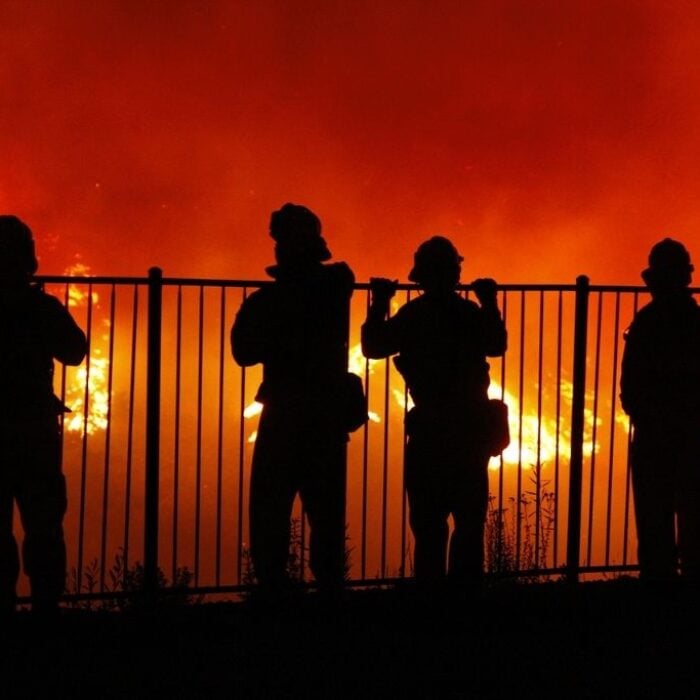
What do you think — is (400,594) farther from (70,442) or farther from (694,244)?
(70,442)

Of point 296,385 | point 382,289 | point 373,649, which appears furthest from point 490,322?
point 373,649

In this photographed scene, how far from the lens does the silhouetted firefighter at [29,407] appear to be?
19.2ft

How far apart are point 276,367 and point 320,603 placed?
4.56ft

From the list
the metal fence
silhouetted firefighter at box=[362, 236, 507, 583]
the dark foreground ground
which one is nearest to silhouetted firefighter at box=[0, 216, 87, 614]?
the dark foreground ground

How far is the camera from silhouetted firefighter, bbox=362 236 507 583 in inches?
254

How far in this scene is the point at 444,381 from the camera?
255 inches

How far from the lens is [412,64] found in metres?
23.1

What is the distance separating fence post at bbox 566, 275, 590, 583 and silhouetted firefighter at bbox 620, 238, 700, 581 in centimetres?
64

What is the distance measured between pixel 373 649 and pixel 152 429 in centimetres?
206

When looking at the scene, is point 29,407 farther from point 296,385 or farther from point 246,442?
point 246,442

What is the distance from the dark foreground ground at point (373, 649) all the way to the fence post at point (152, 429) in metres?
0.35

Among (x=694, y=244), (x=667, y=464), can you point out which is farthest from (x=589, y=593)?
(x=694, y=244)

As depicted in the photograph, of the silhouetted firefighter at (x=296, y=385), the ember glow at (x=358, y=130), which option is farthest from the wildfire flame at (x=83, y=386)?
the silhouetted firefighter at (x=296, y=385)

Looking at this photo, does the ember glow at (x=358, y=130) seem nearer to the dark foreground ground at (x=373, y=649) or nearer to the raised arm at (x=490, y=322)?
the dark foreground ground at (x=373, y=649)
